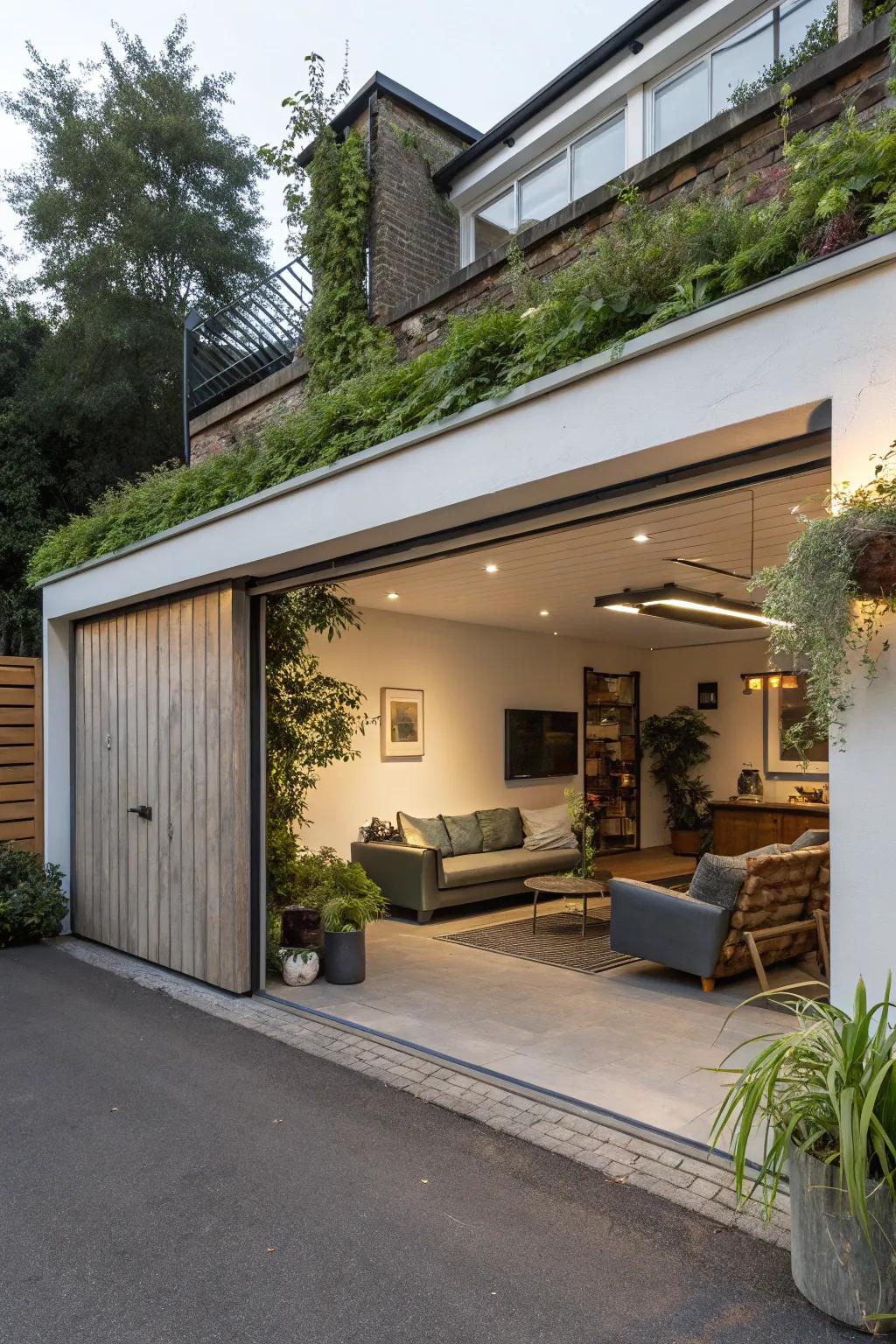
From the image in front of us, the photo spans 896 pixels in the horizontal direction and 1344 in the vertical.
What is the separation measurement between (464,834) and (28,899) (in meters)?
3.72

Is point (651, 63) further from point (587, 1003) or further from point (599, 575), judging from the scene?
point (587, 1003)

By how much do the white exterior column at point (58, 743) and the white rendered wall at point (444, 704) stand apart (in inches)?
77.4

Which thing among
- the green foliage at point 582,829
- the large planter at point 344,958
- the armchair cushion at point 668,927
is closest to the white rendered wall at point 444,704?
the green foliage at point 582,829

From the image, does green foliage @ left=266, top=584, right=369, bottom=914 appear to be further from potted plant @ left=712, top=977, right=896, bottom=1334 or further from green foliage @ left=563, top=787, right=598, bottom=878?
potted plant @ left=712, top=977, right=896, bottom=1334

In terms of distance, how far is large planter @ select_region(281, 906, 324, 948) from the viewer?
5715 millimetres

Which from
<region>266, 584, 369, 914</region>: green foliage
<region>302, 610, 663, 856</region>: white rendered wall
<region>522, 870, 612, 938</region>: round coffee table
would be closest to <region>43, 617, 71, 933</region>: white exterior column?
<region>302, 610, 663, 856</region>: white rendered wall

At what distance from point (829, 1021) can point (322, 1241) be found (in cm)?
162

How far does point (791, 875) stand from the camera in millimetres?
5574

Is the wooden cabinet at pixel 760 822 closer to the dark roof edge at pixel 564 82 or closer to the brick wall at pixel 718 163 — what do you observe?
the brick wall at pixel 718 163

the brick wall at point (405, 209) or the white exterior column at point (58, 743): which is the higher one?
the brick wall at point (405, 209)

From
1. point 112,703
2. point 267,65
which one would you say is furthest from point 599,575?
point 267,65

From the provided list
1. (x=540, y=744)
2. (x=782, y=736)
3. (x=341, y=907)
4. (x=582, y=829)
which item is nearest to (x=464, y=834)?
(x=582, y=829)

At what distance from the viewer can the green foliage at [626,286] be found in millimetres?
2766

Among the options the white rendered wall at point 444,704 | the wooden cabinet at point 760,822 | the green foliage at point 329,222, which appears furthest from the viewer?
the wooden cabinet at point 760,822
